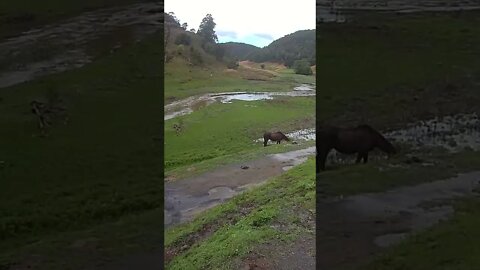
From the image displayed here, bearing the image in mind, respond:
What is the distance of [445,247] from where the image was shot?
13.0 feet

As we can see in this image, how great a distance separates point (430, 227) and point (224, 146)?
2164mm

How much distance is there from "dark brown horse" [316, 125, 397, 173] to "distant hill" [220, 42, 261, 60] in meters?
1.44

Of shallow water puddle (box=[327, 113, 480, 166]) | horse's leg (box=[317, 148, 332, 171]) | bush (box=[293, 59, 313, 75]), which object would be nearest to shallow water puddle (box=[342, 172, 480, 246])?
shallow water puddle (box=[327, 113, 480, 166])

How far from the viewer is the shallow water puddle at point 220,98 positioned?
16.5 ft

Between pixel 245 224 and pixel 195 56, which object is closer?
pixel 245 224

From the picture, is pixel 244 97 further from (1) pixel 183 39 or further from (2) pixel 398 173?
(2) pixel 398 173

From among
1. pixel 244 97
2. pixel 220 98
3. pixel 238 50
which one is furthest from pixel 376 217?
pixel 238 50

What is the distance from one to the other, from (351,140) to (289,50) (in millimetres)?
1278

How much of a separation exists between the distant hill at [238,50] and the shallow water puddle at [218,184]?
109 centimetres

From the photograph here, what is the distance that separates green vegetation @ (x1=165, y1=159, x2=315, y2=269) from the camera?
4656 millimetres
